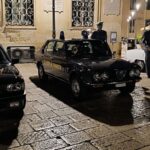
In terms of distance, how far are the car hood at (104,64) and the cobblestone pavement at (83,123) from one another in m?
0.85

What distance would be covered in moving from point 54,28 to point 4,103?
1041 cm

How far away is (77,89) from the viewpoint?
6789 mm

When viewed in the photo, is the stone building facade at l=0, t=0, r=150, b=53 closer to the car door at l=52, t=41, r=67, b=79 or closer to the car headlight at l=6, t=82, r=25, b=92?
the car door at l=52, t=41, r=67, b=79

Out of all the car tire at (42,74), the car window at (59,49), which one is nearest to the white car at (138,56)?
the car tire at (42,74)

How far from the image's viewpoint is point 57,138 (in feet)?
14.9

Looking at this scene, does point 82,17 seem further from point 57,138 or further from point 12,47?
point 57,138

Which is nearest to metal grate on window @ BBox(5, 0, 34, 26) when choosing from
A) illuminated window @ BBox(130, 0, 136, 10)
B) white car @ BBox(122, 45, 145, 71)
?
white car @ BBox(122, 45, 145, 71)

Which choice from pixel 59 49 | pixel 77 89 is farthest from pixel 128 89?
pixel 59 49

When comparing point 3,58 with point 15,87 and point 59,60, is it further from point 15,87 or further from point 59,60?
point 59,60

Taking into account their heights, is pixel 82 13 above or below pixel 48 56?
above

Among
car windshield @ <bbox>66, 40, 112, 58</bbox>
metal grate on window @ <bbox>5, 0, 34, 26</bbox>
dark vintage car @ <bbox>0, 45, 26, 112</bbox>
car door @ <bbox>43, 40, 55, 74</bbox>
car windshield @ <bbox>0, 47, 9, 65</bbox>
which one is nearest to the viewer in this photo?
dark vintage car @ <bbox>0, 45, 26, 112</bbox>

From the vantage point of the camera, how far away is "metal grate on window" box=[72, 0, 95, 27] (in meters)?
16.2

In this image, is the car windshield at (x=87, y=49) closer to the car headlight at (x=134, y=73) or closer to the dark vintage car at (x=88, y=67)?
the dark vintage car at (x=88, y=67)

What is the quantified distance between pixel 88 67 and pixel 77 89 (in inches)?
28.1
